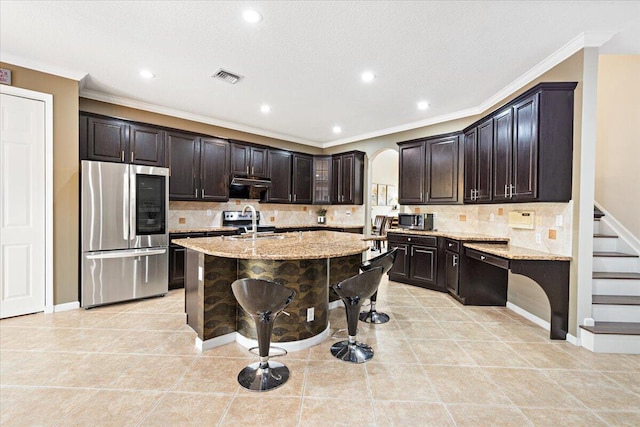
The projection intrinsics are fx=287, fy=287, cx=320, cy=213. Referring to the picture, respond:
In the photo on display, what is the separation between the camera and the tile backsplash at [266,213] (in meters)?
5.02

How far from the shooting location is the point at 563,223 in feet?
9.66

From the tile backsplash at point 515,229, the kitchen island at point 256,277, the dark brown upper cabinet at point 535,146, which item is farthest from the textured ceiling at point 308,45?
the kitchen island at point 256,277

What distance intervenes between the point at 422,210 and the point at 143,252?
4.61 m

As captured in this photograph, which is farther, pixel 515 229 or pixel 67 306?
pixel 515 229

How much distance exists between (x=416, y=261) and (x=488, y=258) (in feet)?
4.65

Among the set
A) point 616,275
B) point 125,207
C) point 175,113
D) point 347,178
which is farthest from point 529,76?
point 125,207

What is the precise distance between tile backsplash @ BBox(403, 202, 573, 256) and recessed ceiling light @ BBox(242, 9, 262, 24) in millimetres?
3417

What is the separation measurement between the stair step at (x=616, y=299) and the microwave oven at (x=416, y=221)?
2277 millimetres

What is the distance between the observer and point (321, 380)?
2.17 meters

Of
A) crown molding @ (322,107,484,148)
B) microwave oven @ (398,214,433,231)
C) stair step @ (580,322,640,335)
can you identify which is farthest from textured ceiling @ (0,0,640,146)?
stair step @ (580,322,640,335)

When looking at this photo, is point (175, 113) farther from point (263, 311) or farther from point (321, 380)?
point (321, 380)

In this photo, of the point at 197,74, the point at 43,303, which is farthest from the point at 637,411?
the point at 43,303

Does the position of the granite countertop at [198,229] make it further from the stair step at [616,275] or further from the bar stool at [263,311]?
the stair step at [616,275]

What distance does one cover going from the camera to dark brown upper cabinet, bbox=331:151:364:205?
20.3 feet
